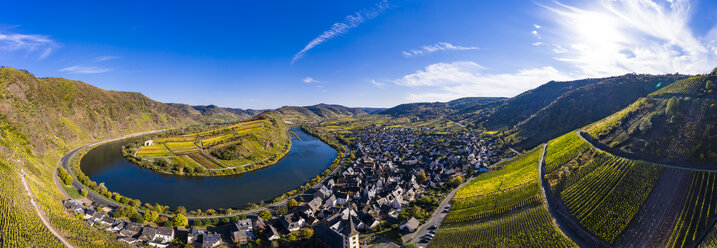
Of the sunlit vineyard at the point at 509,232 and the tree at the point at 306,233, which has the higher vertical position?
the sunlit vineyard at the point at 509,232

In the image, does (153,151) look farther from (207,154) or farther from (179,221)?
(179,221)

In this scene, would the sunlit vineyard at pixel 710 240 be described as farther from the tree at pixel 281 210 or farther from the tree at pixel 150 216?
the tree at pixel 150 216

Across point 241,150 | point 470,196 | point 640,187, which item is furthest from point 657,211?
point 241,150

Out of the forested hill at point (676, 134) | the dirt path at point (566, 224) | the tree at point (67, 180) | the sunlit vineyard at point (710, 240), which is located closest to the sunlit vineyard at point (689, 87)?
the forested hill at point (676, 134)

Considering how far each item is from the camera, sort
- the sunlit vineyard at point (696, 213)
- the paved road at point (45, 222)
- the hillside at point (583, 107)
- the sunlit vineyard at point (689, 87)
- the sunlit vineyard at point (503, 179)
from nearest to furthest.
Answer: the sunlit vineyard at point (696, 213) < the paved road at point (45, 222) < the sunlit vineyard at point (503, 179) < the sunlit vineyard at point (689, 87) < the hillside at point (583, 107)

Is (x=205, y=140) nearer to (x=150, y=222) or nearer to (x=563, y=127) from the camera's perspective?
(x=150, y=222)

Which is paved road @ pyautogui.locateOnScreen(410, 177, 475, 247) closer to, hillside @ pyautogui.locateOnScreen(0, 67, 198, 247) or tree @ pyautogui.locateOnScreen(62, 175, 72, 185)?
hillside @ pyautogui.locateOnScreen(0, 67, 198, 247)

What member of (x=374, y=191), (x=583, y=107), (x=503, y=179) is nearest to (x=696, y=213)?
(x=503, y=179)
